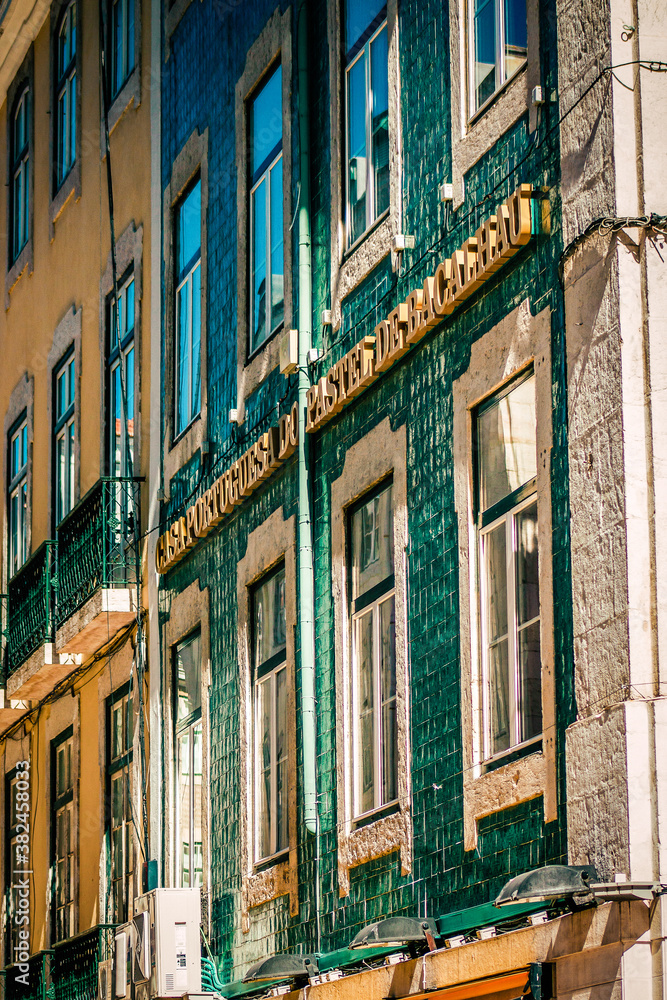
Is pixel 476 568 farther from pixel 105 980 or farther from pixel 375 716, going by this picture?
pixel 105 980

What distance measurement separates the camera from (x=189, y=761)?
52.0 feet

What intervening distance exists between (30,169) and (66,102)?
5.72 ft

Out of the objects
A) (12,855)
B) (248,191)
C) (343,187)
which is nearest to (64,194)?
(248,191)

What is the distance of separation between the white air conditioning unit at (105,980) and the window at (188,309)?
176 inches

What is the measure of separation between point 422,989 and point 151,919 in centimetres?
408

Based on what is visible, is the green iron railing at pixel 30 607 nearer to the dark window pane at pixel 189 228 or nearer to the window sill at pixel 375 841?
the dark window pane at pixel 189 228

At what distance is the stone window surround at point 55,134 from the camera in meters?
20.7

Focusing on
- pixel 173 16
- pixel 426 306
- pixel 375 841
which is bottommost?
pixel 375 841

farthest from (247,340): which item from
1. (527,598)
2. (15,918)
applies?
(15,918)

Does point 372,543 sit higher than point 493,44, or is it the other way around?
point 493,44

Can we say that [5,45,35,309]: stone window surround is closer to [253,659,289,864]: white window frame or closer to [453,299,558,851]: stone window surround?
[253,659,289,864]: white window frame

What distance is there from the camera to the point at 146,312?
17578 millimetres

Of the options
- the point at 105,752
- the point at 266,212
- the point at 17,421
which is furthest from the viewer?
the point at 17,421

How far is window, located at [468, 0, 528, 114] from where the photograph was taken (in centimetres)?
1084
